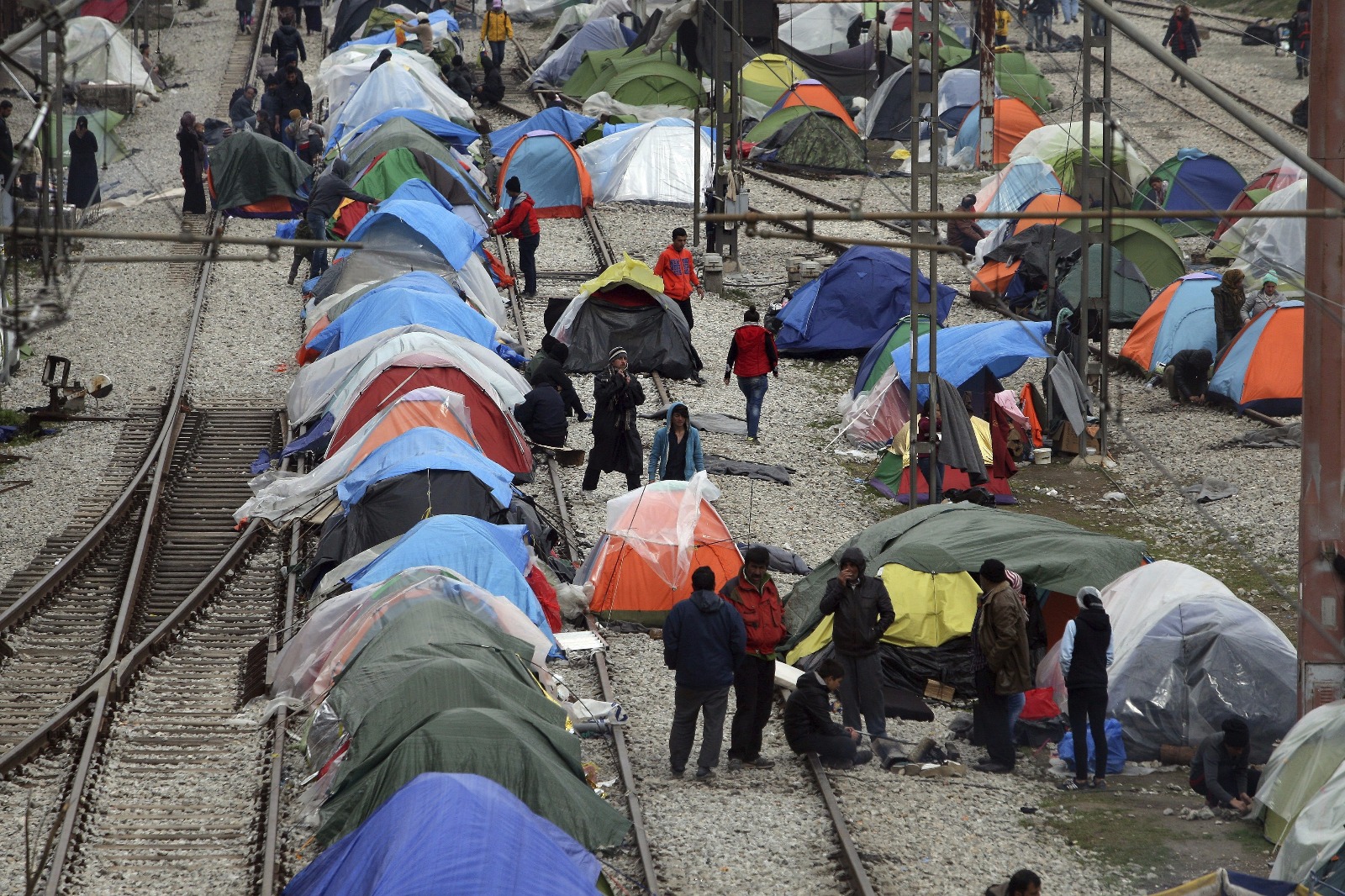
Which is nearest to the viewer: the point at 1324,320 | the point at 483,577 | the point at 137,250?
the point at 1324,320

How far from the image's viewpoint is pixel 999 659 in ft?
37.5

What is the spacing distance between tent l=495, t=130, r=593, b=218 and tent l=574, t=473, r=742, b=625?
16.0m

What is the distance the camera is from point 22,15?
38.9 m

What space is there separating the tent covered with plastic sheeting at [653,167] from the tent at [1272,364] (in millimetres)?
12475

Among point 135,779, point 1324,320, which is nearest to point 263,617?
point 135,779

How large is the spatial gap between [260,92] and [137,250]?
14593mm

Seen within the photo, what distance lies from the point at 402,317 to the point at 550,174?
35.7 feet

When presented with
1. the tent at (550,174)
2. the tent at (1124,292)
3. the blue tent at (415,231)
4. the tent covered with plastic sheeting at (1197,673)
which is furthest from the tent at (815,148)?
the tent covered with plastic sheeting at (1197,673)

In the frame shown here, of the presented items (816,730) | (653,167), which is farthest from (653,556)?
(653,167)

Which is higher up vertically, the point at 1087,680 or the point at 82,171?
A: the point at 82,171

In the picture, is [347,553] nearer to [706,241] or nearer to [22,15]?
→ [706,241]

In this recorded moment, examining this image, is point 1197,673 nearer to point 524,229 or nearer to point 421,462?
point 421,462

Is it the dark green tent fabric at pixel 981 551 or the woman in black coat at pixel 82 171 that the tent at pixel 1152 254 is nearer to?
the dark green tent fabric at pixel 981 551

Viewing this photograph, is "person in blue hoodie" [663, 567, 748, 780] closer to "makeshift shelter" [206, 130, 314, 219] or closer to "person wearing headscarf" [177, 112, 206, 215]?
"makeshift shelter" [206, 130, 314, 219]
